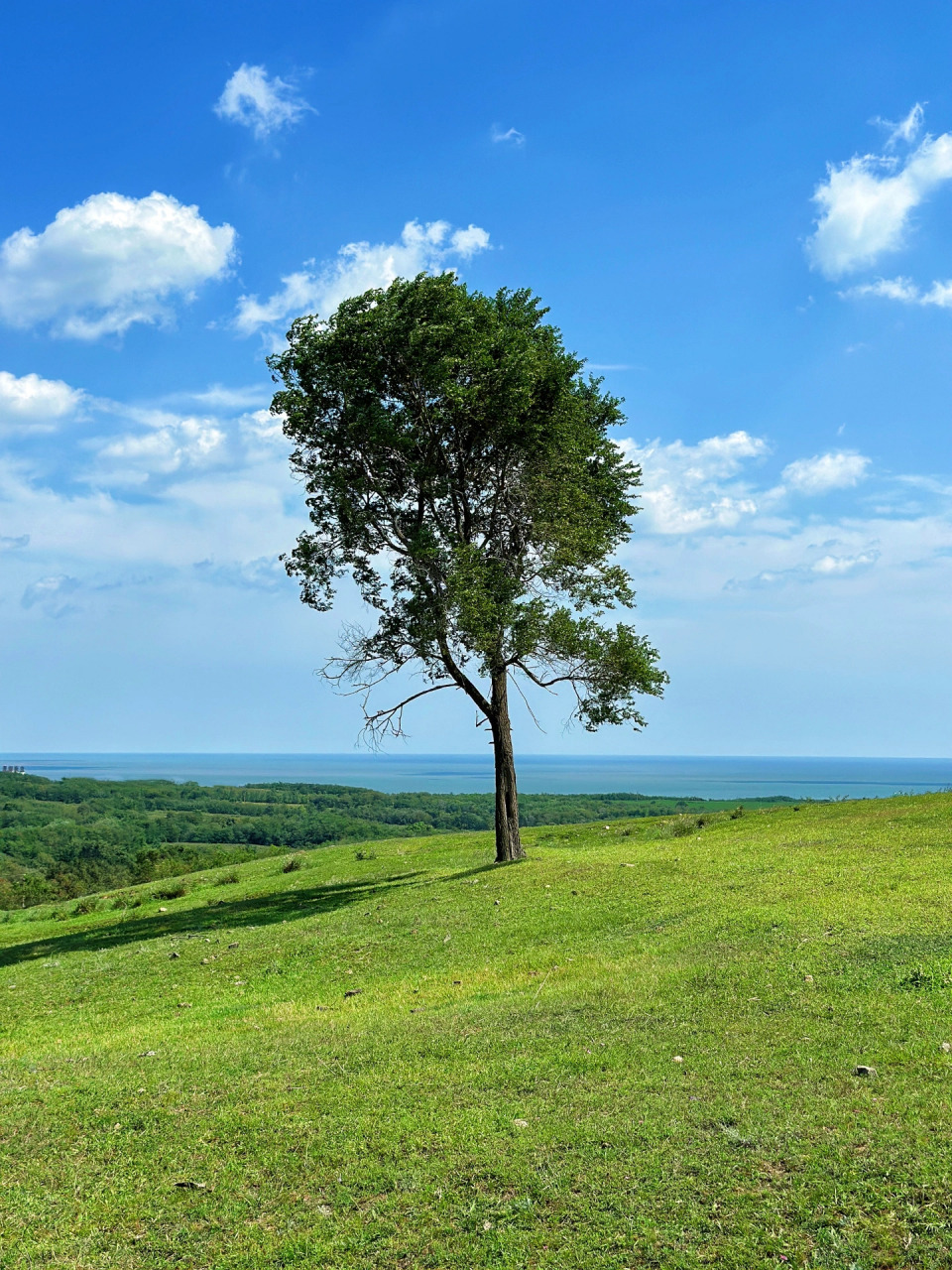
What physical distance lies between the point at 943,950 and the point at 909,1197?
6.35 m

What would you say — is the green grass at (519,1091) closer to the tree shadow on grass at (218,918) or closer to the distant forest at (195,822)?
the tree shadow on grass at (218,918)

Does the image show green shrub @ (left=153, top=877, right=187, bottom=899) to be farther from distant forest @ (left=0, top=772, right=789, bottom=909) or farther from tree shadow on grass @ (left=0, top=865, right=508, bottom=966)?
distant forest @ (left=0, top=772, right=789, bottom=909)

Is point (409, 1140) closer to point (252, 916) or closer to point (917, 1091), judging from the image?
point (917, 1091)

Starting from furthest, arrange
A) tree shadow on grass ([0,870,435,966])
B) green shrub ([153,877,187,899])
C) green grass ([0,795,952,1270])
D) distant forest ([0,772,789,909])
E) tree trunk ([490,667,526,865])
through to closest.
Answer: distant forest ([0,772,789,909]) < green shrub ([153,877,187,899]) < tree trunk ([490,667,526,865]) < tree shadow on grass ([0,870,435,966]) < green grass ([0,795,952,1270])

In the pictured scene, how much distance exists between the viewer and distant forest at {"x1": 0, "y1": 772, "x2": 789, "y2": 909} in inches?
2517

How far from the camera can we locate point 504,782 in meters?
25.6

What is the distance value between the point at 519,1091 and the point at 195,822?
111m

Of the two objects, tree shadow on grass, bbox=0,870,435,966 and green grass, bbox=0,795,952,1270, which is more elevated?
green grass, bbox=0,795,952,1270

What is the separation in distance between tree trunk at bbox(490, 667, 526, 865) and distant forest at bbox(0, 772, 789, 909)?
1023 inches

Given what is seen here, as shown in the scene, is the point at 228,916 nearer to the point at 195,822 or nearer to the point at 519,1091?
the point at 519,1091

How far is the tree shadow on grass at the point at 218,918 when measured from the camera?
69.4 feet

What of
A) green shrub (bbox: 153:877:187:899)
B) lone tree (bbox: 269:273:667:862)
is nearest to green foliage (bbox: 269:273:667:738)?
lone tree (bbox: 269:273:667:862)

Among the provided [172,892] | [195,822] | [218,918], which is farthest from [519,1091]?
[195,822]

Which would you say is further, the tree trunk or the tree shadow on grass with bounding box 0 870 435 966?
the tree trunk
